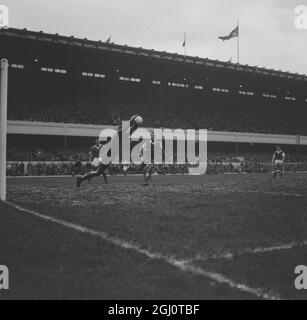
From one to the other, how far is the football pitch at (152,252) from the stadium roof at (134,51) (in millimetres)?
29111

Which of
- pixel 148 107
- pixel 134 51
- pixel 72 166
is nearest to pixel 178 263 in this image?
pixel 72 166

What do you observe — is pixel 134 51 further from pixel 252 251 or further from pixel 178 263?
pixel 178 263

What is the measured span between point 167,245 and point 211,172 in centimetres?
3026

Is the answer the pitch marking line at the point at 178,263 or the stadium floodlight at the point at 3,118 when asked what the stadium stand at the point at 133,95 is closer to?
the stadium floodlight at the point at 3,118

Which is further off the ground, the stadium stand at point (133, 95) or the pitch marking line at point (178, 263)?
the stadium stand at point (133, 95)

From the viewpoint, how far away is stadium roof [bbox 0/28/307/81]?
35125 mm

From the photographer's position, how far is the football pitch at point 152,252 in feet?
12.8

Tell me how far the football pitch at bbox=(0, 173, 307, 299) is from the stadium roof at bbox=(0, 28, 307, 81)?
29111mm

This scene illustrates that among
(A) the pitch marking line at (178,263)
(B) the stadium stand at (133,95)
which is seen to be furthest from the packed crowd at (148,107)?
(A) the pitch marking line at (178,263)

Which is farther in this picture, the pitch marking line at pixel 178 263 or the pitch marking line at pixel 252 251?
the pitch marking line at pixel 252 251

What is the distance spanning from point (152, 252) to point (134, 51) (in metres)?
36.9

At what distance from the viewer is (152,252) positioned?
17.1ft
